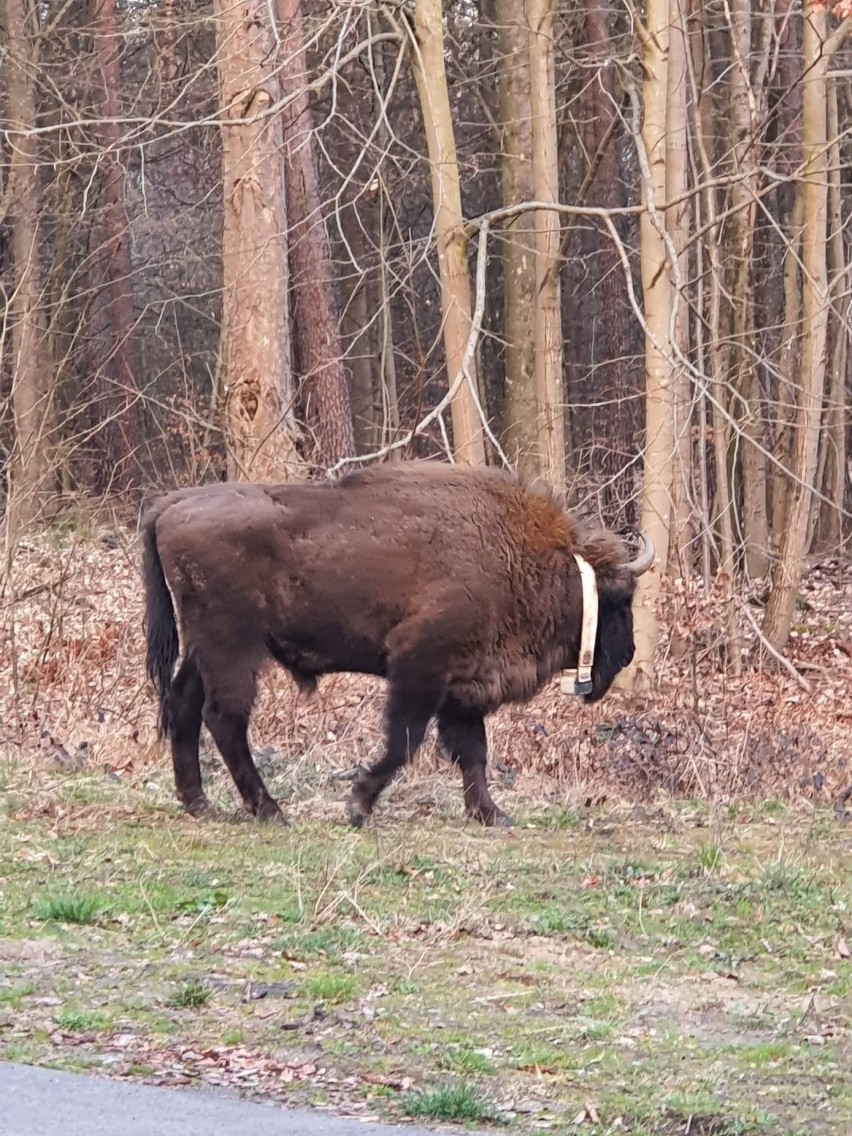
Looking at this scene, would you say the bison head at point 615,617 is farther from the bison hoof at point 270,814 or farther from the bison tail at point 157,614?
the bison tail at point 157,614

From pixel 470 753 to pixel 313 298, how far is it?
12.5 metres

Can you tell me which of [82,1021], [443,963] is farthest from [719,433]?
[82,1021]

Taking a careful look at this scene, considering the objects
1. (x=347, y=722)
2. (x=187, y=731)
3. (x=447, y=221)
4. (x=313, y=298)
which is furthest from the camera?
(x=313, y=298)

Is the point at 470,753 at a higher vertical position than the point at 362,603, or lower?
lower

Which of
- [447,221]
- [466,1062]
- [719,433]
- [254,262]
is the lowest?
[466,1062]

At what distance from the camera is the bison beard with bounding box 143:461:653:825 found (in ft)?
27.4

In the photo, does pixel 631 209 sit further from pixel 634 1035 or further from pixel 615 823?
pixel 634 1035

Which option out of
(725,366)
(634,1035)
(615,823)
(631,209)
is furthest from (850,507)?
(634,1035)

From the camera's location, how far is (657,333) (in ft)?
43.3

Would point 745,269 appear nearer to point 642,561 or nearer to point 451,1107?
point 642,561

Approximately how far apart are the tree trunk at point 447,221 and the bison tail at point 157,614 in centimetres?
566

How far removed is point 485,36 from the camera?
2372 centimetres

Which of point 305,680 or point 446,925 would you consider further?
point 305,680

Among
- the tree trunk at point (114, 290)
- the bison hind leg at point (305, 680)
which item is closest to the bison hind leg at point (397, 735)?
the bison hind leg at point (305, 680)
